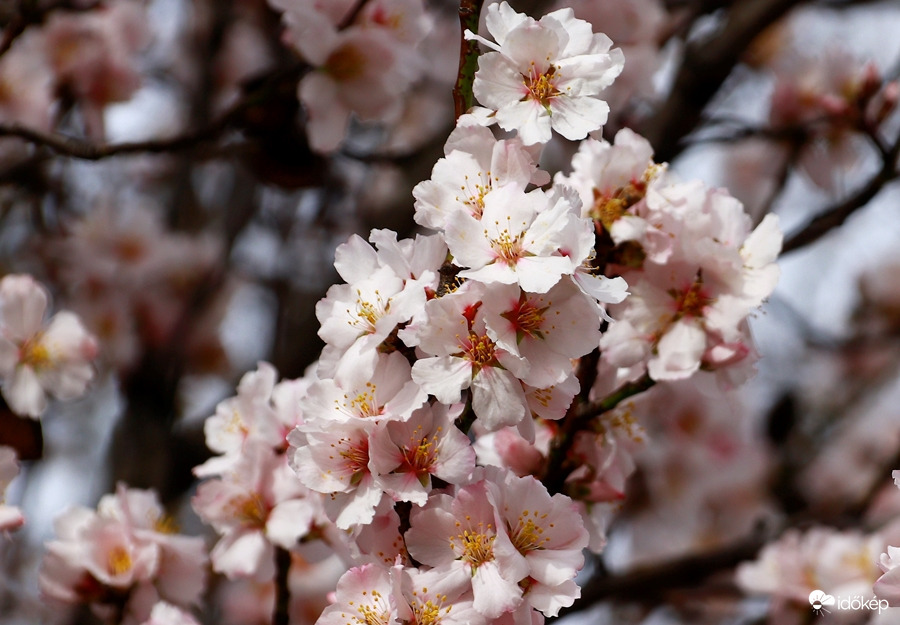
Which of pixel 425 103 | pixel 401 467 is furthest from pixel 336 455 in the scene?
pixel 425 103

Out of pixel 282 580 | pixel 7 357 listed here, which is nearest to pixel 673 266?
pixel 282 580

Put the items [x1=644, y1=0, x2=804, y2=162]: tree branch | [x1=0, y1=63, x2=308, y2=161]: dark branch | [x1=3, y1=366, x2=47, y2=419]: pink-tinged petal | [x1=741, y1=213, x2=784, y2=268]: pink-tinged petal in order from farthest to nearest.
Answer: [x1=644, y1=0, x2=804, y2=162]: tree branch < [x1=0, y1=63, x2=308, y2=161]: dark branch < [x1=3, y1=366, x2=47, y2=419]: pink-tinged petal < [x1=741, y1=213, x2=784, y2=268]: pink-tinged petal

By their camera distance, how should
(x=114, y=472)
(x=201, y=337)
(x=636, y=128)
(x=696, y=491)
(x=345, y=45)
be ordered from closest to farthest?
(x=345, y=45), (x=636, y=128), (x=114, y=472), (x=696, y=491), (x=201, y=337)

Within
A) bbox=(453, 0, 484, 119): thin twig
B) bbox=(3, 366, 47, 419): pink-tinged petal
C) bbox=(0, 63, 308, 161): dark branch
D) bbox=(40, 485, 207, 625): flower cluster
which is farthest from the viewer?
bbox=(0, 63, 308, 161): dark branch

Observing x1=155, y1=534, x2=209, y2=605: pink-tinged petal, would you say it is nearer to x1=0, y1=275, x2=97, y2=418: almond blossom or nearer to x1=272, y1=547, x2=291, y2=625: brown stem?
x1=272, y1=547, x2=291, y2=625: brown stem

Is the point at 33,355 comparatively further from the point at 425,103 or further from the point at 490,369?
the point at 425,103

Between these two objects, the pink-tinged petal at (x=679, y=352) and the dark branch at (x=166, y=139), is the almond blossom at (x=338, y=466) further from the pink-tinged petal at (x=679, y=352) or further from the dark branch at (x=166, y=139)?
the dark branch at (x=166, y=139)

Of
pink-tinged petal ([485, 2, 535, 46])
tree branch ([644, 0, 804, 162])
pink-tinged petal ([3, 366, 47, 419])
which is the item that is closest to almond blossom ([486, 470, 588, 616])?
pink-tinged petal ([485, 2, 535, 46])

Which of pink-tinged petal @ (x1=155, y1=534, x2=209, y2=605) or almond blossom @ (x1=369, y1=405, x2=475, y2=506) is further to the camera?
pink-tinged petal @ (x1=155, y1=534, x2=209, y2=605)
